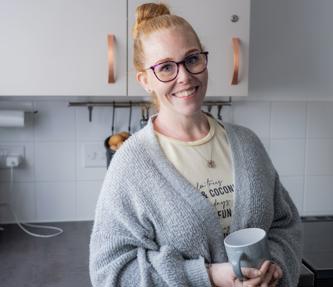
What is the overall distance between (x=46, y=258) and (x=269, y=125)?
100 cm

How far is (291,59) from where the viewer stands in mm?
1734

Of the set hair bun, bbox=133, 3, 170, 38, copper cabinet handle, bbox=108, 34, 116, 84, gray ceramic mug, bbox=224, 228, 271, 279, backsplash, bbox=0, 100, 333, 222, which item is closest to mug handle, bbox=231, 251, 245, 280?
gray ceramic mug, bbox=224, 228, 271, 279

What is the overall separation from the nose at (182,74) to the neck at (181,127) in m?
0.10

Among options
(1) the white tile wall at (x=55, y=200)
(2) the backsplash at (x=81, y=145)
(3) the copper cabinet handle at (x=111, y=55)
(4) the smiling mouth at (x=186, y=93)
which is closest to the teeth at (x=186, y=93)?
(4) the smiling mouth at (x=186, y=93)

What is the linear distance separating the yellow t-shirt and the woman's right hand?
0.08 meters

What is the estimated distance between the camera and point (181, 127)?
92cm

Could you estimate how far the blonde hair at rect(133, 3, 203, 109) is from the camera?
2.86ft

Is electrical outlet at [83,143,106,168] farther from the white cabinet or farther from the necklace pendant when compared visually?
the necklace pendant

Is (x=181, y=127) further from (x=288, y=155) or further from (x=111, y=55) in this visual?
(x=288, y=155)

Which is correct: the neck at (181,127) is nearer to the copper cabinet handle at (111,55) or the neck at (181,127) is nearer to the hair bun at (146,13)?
the hair bun at (146,13)

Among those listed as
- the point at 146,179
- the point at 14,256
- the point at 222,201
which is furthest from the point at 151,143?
the point at 14,256

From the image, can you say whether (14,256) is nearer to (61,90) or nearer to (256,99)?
(61,90)

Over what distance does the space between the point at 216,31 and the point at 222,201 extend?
66 cm

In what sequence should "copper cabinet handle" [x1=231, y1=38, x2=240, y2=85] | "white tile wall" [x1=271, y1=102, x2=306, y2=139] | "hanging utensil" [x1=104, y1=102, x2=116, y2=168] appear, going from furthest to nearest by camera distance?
1. "white tile wall" [x1=271, y1=102, x2=306, y2=139]
2. "hanging utensil" [x1=104, y1=102, x2=116, y2=168]
3. "copper cabinet handle" [x1=231, y1=38, x2=240, y2=85]
